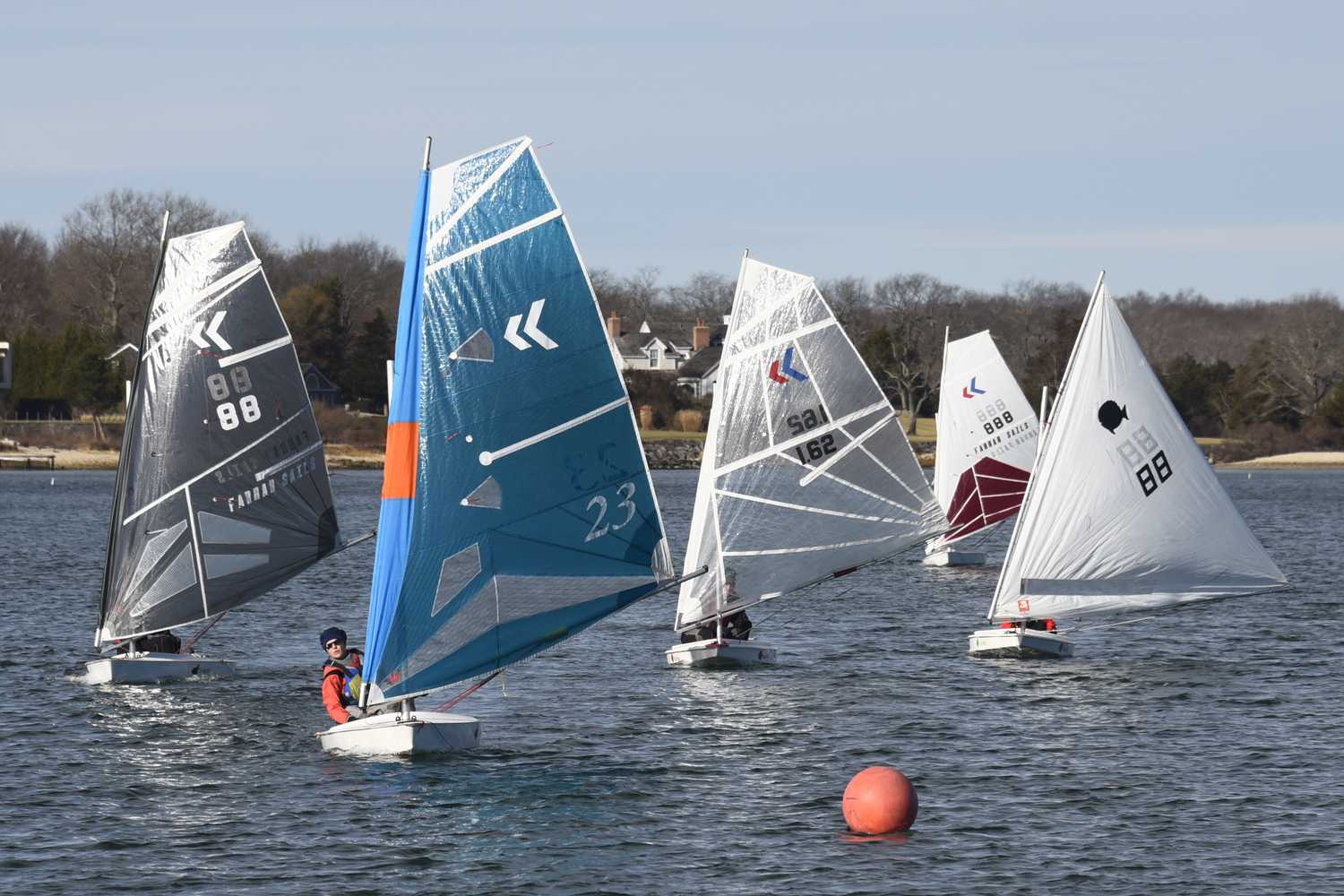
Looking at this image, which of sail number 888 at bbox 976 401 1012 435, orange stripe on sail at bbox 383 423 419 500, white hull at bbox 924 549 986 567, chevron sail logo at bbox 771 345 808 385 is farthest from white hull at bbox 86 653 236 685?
white hull at bbox 924 549 986 567

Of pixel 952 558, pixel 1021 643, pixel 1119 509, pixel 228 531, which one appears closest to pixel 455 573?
pixel 228 531

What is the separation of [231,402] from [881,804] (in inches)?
609

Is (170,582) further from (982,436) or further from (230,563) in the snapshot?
(982,436)

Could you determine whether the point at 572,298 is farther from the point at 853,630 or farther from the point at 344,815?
the point at 853,630

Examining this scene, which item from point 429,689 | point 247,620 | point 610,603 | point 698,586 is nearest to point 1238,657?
point 698,586

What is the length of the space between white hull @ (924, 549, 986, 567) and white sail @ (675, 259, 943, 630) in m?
28.0

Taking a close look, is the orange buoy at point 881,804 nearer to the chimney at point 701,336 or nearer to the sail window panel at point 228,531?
the sail window panel at point 228,531

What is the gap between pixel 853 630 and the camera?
41125 millimetres

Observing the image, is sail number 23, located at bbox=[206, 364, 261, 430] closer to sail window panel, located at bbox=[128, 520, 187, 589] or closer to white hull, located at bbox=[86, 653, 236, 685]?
sail window panel, located at bbox=[128, 520, 187, 589]

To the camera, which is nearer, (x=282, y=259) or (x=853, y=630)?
(x=853, y=630)

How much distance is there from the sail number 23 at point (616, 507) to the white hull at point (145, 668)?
37.2ft

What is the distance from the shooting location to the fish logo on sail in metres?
31.1

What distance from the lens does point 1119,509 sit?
30.9 m

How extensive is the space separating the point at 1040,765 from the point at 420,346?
11414mm
